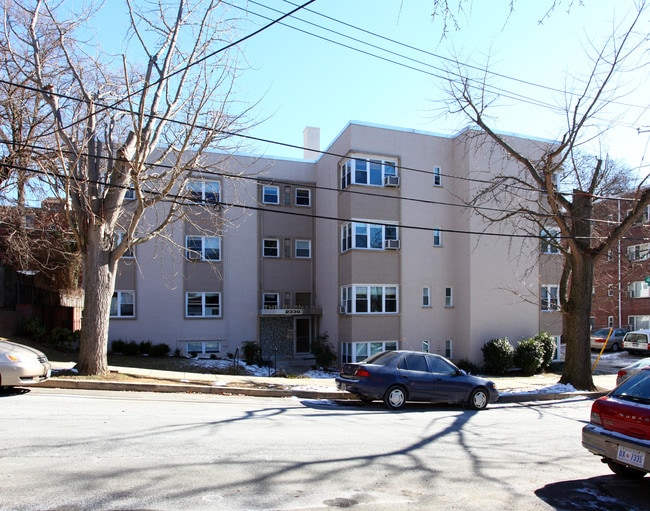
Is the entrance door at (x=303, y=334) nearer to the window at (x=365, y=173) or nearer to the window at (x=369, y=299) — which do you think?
the window at (x=369, y=299)

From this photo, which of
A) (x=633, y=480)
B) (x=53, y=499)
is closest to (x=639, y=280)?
(x=633, y=480)

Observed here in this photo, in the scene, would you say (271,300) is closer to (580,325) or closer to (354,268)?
(354,268)

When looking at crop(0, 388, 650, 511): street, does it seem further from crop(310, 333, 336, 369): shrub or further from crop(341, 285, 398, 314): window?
crop(310, 333, 336, 369): shrub

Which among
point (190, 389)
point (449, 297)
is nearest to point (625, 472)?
point (190, 389)

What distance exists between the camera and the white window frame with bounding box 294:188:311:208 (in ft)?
87.8

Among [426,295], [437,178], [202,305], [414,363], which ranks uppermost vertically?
[437,178]

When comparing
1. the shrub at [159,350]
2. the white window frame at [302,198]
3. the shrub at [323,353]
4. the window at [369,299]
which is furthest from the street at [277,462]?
the white window frame at [302,198]

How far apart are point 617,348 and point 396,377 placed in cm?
3034

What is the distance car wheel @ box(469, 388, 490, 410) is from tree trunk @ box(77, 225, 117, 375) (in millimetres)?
9331

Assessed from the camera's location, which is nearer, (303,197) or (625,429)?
(625,429)

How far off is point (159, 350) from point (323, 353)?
715 centimetres

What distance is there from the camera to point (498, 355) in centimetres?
2205

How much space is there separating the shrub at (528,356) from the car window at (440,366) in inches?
422

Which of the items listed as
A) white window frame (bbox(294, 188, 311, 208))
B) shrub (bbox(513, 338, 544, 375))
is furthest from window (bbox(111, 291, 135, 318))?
shrub (bbox(513, 338, 544, 375))
